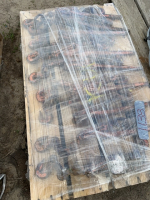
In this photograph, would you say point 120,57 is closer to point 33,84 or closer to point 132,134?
point 132,134

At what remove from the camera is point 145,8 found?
8.57 ft

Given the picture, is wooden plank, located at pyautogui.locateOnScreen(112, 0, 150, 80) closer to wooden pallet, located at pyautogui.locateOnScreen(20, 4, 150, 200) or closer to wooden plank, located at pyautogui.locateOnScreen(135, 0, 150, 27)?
wooden plank, located at pyautogui.locateOnScreen(135, 0, 150, 27)

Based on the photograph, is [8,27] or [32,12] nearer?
[32,12]

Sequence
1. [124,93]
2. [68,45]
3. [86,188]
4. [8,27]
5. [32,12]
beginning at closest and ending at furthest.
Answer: [86,188] < [124,93] < [68,45] < [32,12] < [8,27]

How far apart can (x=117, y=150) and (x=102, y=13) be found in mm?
1775

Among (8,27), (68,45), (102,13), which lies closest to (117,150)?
(68,45)

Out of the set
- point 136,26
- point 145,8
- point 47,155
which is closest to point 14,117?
point 47,155

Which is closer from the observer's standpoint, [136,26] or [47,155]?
[47,155]

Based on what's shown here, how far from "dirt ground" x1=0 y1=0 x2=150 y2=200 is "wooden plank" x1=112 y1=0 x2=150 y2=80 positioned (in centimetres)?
107

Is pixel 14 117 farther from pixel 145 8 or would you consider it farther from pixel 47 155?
pixel 145 8

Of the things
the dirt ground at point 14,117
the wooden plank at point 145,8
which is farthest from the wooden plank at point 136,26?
the dirt ground at point 14,117

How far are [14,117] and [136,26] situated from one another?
88.4 inches

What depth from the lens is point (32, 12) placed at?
2291mm

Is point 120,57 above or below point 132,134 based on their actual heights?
above
